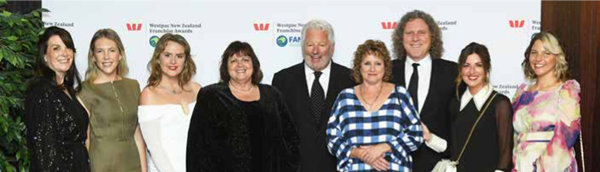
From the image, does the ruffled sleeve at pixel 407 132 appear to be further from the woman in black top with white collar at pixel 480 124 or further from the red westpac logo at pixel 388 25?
the red westpac logo at pixel 388 25

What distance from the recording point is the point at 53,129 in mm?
3494

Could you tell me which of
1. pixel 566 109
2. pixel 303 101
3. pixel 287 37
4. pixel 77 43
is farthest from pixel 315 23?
pixel 77 43

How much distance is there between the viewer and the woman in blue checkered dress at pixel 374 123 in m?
3.58

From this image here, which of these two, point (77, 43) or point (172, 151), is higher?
point (77, 43)

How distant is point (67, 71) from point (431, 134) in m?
2.17

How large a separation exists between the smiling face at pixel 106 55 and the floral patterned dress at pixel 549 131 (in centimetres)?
242

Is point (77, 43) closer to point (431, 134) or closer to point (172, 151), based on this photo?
point (172, 151)

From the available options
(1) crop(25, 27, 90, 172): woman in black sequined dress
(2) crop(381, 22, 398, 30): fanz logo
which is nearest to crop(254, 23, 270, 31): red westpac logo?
(2) crop(381, 22, 398, 30): fanz logo

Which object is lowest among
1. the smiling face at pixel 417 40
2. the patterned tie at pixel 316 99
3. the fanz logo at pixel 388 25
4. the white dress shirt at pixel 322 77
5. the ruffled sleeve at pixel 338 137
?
the ruffled sleeve at pixel 338 137

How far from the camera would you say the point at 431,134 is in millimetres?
3836

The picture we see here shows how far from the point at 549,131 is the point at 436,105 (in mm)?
682

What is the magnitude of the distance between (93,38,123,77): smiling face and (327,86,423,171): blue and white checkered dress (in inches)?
53.9

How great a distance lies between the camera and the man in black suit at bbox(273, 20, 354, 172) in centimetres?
409

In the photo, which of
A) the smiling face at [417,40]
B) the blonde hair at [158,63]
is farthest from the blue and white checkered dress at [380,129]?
the blonde hair at [158,63]
